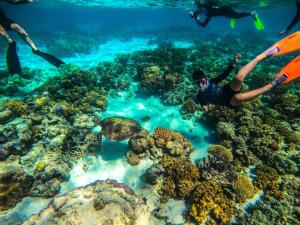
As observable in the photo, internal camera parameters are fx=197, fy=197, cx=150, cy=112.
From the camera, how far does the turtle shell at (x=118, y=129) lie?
26.4 feet

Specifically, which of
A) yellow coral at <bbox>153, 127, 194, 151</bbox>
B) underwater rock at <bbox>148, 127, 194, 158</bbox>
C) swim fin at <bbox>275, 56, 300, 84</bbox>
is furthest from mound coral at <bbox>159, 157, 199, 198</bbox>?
swim fin at <bbox>275, 56, 300, 84</bbox>

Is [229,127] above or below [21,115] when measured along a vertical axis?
above

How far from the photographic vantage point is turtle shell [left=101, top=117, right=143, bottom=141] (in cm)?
805

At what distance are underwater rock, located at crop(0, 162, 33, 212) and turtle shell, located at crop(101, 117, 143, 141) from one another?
3.10 metres

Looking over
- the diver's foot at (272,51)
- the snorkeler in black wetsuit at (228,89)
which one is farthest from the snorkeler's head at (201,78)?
the diver's foot at (272,51)

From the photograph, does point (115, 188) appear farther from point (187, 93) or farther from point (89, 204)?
point (187, 93)

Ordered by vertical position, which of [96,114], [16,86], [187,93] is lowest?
[16,86]

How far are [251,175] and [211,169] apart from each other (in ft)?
5.08

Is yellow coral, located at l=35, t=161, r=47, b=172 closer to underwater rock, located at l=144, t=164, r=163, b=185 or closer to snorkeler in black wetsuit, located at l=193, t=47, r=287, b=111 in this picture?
underwater rock, located at l=144, t=164, r=163, b=185

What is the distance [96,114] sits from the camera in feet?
32.2

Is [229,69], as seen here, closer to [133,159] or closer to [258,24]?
[133,159]

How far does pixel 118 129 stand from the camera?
26.4 feet

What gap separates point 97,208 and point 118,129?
340 centimetres

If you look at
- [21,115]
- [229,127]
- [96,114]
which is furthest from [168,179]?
[21,115]
